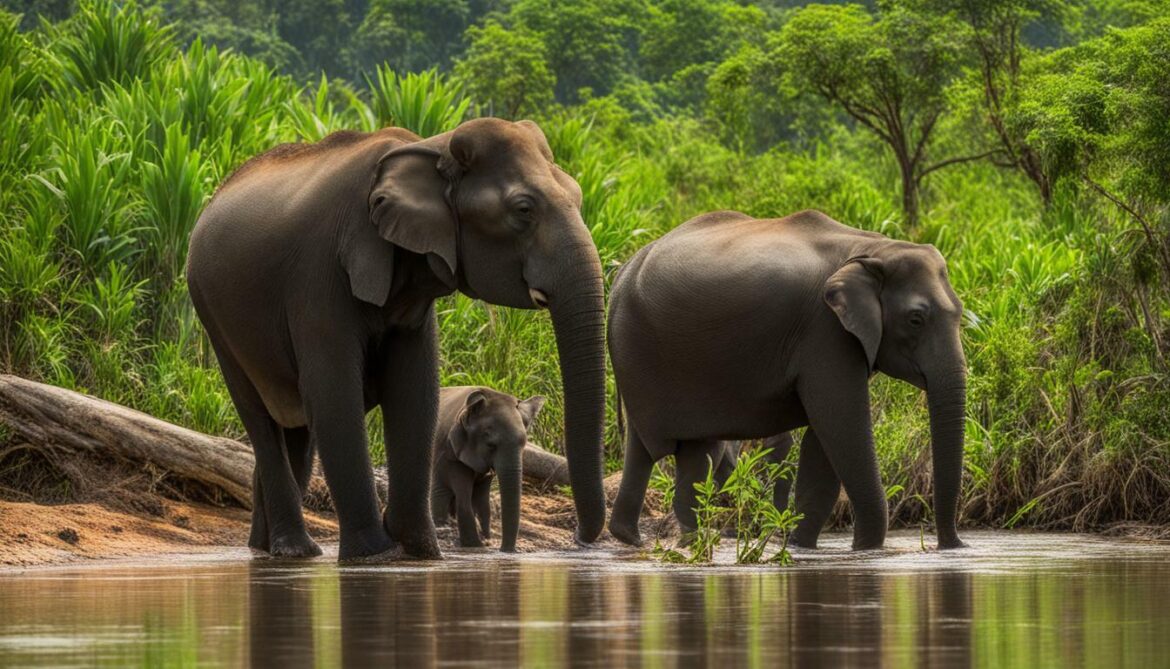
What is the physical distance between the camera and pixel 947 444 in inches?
480

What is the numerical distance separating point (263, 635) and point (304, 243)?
4.73 metres

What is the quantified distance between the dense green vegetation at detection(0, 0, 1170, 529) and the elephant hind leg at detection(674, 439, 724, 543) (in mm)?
1485

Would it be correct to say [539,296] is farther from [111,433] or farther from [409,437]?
[111,433]

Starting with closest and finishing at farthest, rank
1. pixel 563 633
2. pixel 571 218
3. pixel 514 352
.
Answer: pixel 563 633
pixel 571 218
pixel 514 352

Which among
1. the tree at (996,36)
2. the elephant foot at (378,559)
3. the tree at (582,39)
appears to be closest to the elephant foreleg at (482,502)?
the elephant foot at (378,559)

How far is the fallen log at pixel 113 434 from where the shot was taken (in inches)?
525

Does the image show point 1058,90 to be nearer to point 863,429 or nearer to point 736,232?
point 736,232

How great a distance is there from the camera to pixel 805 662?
5.16m

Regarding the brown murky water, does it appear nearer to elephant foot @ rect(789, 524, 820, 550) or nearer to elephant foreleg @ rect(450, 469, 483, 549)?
elephant foot @ rect(789, 524, 820, 550)

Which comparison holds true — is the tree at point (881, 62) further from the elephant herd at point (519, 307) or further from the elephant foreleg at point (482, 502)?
the elephant herd at point (519, 307)

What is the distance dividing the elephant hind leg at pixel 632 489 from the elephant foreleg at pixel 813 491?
1.16m

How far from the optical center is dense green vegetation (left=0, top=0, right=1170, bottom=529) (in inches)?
566

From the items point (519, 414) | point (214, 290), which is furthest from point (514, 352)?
point (214, 290)

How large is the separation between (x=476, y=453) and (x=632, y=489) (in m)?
1.06
